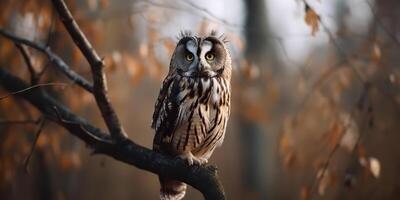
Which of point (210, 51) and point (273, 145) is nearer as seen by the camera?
point (210, 51)

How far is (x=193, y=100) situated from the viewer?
2875 millimetres

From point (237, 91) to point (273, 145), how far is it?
3.53 m

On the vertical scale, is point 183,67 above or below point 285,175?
below

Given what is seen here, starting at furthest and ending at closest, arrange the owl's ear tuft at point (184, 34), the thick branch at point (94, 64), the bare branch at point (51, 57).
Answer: the owl's ear tuft at point (184, 34), the bare branch at point (51, 57), the thick branch at point (94, 64)

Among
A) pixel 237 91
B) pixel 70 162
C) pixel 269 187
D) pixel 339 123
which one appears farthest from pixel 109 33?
pixel 339 123

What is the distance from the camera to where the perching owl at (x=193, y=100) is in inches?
114

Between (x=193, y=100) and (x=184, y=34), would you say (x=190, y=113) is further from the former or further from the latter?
(x=184, y=34)

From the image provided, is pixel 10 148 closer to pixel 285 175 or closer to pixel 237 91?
pixel 237 91

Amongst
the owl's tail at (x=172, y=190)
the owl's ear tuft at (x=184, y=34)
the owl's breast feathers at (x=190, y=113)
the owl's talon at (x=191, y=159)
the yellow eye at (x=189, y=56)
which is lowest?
the owl's tail at (x=172, y=190)

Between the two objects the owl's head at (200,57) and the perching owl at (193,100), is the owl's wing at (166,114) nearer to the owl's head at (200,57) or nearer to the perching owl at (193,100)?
the perching owl at (193,100)

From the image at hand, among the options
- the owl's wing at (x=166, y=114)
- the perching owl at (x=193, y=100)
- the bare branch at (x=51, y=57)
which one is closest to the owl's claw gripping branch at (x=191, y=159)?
the perching owl at (x=193, y=100)

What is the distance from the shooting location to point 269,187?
952 centimetres

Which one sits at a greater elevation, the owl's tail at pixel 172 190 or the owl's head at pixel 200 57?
the owl's head at pixel 200 57

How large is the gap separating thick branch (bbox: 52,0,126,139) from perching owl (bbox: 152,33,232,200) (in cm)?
29
